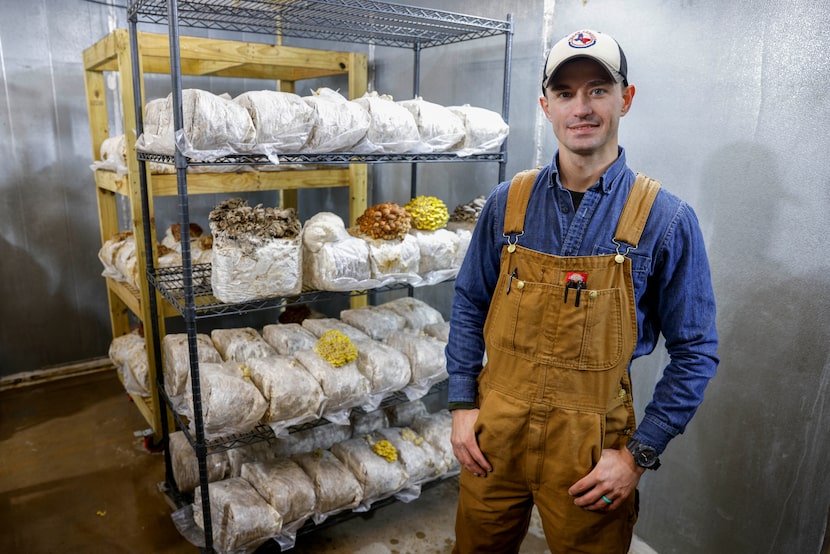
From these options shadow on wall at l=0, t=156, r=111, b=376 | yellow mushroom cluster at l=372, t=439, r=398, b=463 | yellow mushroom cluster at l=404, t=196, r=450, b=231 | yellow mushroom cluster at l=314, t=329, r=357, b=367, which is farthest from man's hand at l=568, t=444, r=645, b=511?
shadow on wall at l=0, t=156, r=111, b=376

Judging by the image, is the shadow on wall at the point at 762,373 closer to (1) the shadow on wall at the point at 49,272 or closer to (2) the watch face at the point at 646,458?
(2) the watch face at the point at 646,458

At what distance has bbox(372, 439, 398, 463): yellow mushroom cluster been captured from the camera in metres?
2.62

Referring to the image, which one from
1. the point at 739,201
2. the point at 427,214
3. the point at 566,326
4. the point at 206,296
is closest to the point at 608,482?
the point at 566,326

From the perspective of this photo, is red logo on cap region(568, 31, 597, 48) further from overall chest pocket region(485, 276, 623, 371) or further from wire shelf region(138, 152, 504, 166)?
wire shelf region(138, 152, 504, 166)

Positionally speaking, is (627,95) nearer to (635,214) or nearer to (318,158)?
(635,214)

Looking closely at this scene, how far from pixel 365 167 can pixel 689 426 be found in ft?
7.36

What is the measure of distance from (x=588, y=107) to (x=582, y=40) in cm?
15

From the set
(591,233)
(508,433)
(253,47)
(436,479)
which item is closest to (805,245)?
(591,233)

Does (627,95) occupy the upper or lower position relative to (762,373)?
upper

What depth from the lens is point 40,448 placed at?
10.6ft

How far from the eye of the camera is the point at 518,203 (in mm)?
1523

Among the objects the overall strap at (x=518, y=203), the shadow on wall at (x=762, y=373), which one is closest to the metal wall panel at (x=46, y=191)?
the overall strap at (x=518, y=203)

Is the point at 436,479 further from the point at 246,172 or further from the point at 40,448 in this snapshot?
the point at 40,448

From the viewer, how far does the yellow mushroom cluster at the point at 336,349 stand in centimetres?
240
